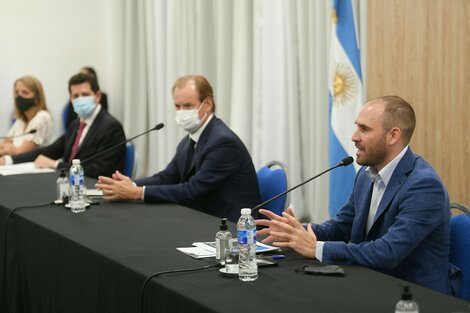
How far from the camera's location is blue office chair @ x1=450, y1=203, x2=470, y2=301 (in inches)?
96.0

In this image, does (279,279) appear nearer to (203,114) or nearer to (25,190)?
(203,114)

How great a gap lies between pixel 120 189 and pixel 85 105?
1.64 meters

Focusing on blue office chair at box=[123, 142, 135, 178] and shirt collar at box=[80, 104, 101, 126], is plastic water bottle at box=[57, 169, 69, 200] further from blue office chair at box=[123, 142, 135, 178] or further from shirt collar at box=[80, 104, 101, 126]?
shirt collar at box=[80, 104, 101, 126]

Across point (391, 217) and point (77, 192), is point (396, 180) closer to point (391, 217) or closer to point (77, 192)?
point (391, 217)

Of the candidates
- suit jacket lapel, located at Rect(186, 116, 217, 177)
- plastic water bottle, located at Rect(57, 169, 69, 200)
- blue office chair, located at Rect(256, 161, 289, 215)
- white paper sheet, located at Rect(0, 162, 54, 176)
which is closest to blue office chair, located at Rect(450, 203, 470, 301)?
blue office chair, located at Rect(256, 161, 289, 215)

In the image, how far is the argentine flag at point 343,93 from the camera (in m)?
4.74

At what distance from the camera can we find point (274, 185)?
3.62 metres

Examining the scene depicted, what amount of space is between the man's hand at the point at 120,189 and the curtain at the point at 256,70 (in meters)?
2.44

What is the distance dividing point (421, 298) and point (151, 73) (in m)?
6.02

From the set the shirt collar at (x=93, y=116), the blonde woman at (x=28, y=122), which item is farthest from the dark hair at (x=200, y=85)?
the blonde woman at (x=28, y=122)

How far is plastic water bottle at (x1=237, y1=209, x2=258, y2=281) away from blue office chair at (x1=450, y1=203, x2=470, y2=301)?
699 millimetres

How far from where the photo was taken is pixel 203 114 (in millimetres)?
3928

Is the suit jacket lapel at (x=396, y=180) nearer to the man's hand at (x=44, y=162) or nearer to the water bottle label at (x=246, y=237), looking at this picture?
the water bottle label at (x=246, y=237)

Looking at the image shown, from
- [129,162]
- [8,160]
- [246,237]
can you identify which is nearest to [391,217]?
[246,237]
